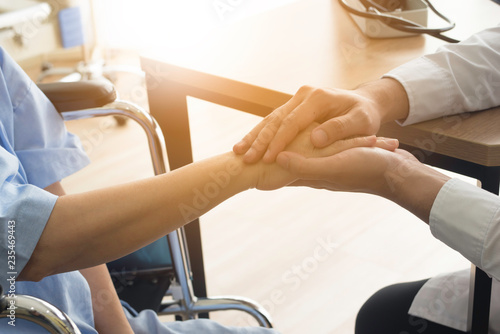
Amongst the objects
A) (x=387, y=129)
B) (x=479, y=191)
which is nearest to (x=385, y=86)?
(x=387, y=129)

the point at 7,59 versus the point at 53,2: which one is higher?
the point at 7,59

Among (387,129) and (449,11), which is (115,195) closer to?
(387,129)

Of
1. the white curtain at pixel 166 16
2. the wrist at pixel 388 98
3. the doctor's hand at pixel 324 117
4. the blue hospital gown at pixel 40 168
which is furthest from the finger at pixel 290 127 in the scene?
the white curtain at pixel 166 16

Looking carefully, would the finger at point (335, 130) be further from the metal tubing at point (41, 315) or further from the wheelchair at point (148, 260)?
the metal tubing at point (41, 315)

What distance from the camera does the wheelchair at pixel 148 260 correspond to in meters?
1.14

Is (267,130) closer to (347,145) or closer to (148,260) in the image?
(347,145)

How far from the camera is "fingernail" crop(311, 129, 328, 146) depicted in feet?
3.22

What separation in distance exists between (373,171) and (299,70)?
294mm

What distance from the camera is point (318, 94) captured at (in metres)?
1.01

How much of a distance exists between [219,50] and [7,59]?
1.44 ft

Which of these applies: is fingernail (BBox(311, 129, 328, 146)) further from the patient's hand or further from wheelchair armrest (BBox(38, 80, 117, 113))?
wheelchair armrest (BBox(38, 80, 117, 113))

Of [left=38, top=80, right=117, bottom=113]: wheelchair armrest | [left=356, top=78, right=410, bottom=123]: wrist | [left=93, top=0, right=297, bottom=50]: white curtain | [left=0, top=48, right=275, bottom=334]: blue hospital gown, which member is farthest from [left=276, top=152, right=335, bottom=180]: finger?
[left=93, top=0, right=297, bottom=50]: white curtain

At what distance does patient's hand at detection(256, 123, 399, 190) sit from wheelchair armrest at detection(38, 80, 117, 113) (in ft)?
1.19

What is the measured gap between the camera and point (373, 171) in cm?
96
